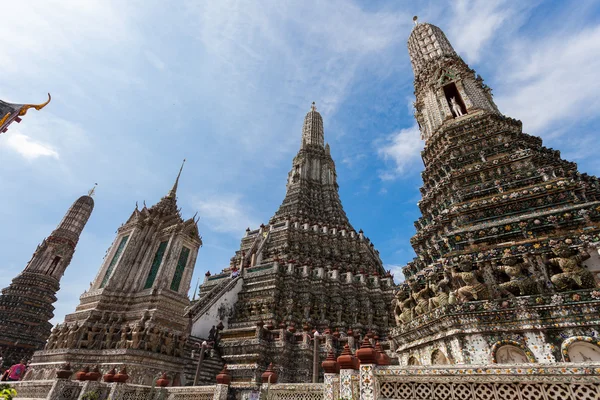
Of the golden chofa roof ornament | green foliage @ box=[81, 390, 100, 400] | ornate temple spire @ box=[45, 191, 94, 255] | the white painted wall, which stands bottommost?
green foliage @ box=[81, 390, 100, 400]

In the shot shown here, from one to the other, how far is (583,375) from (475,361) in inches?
117

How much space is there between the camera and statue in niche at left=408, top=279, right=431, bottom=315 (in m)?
8.48

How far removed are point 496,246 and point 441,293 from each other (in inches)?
75.3

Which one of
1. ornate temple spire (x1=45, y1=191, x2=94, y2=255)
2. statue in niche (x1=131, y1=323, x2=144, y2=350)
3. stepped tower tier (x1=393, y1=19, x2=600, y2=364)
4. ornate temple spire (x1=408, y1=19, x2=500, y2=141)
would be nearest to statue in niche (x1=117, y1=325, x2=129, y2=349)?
statue in niche (x1=131, y1=323, x2=144, y2=350)

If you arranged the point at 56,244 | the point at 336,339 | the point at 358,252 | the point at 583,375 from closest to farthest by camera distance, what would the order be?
1. the point at 583,375
2. the point at 336,339
3. the point at 358,252
4. the point at 56,244

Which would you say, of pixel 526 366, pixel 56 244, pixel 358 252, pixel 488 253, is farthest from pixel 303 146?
pixel 526 366

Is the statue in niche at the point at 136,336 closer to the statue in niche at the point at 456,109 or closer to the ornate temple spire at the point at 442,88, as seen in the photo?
the ornate temple spire at the point at 442,88

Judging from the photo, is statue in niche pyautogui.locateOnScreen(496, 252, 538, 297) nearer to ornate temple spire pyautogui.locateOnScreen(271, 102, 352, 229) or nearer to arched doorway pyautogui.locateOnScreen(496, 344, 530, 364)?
arched doorway pyautogui.locateOnScreen(496, 344, 530, 364)

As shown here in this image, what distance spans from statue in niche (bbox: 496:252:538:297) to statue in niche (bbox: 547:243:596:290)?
0.46 meters

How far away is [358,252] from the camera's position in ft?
91.9

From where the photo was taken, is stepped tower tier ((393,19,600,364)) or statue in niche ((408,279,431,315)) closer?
stepped tower tier ((393,19,600,364))

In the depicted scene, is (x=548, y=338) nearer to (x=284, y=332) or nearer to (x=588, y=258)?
(x=588, y=258)

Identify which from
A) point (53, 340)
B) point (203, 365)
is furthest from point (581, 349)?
point (53, 340)

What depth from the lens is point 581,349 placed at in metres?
6.05
